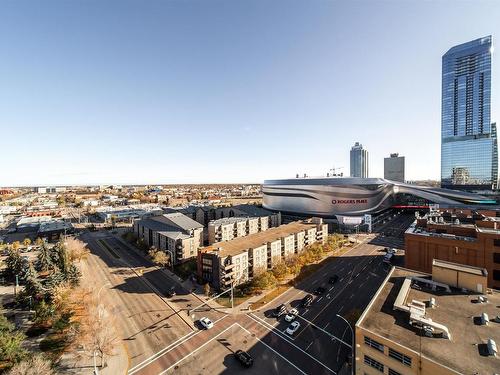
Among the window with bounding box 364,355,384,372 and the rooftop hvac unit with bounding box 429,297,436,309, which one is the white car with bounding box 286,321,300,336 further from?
the rooftop hvac unit with bounding box 429,297,436,309

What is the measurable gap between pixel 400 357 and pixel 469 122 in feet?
789

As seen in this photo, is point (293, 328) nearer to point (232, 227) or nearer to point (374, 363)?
point (374, 363)

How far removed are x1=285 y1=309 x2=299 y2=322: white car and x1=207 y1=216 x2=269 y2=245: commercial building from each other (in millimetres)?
44990

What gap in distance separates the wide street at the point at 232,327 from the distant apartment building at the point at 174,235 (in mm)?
8697

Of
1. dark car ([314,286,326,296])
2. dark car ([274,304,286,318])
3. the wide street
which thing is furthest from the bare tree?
dark car ([314,286,326,296])

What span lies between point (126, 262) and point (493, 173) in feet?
A: 839

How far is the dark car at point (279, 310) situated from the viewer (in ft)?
140

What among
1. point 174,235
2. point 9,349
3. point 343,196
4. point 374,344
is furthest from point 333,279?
point 343,196

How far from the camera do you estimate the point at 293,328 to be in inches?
1510

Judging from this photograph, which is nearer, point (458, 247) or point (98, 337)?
point (98, 337)

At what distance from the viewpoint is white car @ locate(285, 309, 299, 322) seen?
41.2 m

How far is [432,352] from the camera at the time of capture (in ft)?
71.3

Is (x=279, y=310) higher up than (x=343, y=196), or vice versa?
Answer: (x=343, y=196)

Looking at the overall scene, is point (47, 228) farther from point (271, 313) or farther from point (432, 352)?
point (432, 352)
